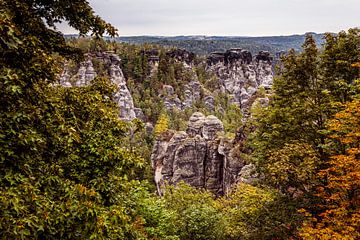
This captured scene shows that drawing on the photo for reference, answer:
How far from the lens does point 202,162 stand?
43688mm

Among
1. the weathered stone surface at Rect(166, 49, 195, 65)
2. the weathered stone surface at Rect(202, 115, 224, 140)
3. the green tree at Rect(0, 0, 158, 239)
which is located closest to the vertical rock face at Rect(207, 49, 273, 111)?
the weathered stone surface at Rect(166, 49, 195, 65)

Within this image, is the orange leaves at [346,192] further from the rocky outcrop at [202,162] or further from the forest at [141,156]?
the rocky outcrop at [202,162]

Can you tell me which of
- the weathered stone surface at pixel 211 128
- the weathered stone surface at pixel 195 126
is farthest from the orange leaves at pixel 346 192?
the weathered stone surface at pixel 195 126

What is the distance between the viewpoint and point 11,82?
565 centimetres

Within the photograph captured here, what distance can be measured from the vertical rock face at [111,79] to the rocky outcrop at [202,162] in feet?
142

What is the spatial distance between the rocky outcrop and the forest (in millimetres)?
183

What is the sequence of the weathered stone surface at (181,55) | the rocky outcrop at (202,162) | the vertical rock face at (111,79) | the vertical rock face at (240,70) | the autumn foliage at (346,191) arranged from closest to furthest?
the autumn foliage at (346,191), the rocky outcrop at (202,162), the vertical rock face at (111,79), the vertical rock face at (240,70), the weathered stone surface at (181,55)

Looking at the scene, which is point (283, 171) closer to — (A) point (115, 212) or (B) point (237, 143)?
(A) point (115, 212)

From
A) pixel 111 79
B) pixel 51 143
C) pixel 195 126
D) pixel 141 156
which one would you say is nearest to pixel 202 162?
pixel 195 126

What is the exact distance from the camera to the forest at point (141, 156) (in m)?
6.17

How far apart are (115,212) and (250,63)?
144 metres

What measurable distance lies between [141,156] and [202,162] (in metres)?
34.6

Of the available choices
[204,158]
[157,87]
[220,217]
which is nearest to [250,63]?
[157,87]

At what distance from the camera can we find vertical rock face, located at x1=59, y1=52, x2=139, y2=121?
309ft
